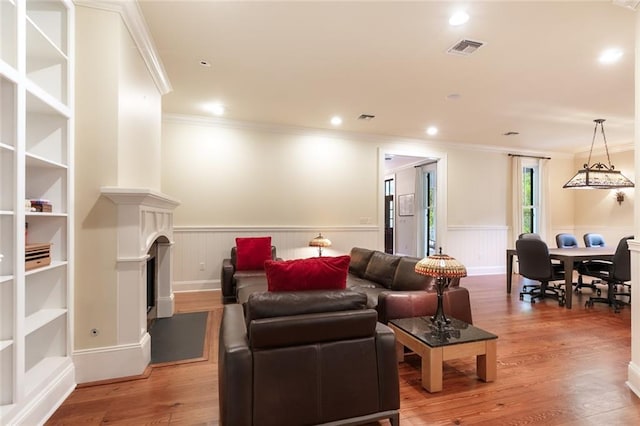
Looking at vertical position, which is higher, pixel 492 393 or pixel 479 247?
pixel 479 247

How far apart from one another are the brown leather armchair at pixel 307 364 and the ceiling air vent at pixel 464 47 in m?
2.57

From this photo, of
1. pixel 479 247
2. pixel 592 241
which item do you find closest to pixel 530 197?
pixel 592 241

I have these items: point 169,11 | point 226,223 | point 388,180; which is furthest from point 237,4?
point 388,180

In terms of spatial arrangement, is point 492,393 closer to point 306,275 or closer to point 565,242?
point 306,275

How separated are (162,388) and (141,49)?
2.93 m

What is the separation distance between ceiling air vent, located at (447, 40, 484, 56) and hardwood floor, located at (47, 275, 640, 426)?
9.51 ft

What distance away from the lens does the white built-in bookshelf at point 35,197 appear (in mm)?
1779

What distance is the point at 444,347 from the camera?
7.70 ft

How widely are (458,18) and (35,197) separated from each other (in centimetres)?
351

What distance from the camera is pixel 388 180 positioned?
33.0 ft

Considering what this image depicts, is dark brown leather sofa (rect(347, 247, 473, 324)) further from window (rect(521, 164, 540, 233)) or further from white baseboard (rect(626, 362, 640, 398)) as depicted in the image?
window (rect(521, 164, 540, 233))

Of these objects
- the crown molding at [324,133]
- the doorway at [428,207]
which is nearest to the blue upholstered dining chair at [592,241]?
the crown molding at [324,133]

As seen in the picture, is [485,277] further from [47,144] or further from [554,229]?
[47,144]

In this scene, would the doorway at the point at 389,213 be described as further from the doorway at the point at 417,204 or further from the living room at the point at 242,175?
the living room at the point at 242,175
